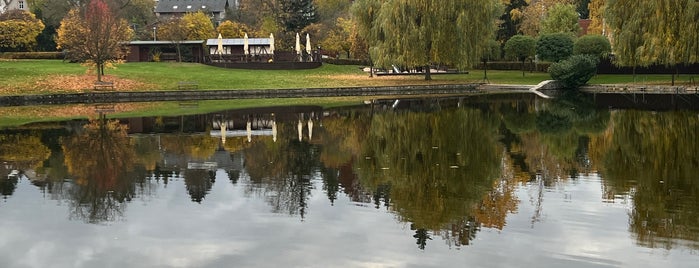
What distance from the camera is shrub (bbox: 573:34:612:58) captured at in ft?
193

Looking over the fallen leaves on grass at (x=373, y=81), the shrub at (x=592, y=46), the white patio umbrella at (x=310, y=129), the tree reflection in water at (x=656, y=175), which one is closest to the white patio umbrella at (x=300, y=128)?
the white patio umbrella at (x=310, y=129)

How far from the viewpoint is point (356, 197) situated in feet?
47.5

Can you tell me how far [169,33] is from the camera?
232ft

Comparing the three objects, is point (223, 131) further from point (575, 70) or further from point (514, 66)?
point (514, 66)

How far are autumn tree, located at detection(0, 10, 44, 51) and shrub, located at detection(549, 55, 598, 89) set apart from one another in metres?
53.3

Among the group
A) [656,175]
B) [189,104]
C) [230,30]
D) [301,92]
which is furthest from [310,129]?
[230,30]

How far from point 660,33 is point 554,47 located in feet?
50.2

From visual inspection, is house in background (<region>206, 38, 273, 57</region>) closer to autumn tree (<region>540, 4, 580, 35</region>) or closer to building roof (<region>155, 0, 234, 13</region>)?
autumn tree (<region>540, 4, 580, 35</region>)

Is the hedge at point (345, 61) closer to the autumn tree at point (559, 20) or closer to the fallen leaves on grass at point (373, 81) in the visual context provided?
the fallen leaves on grass at point (373, 81)

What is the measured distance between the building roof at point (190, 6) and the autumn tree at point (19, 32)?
58.2m

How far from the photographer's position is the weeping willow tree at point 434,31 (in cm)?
5062

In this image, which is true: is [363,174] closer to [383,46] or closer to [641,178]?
[641,178]

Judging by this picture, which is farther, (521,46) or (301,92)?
(521,46)

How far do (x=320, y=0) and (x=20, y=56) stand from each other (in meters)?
68.8
